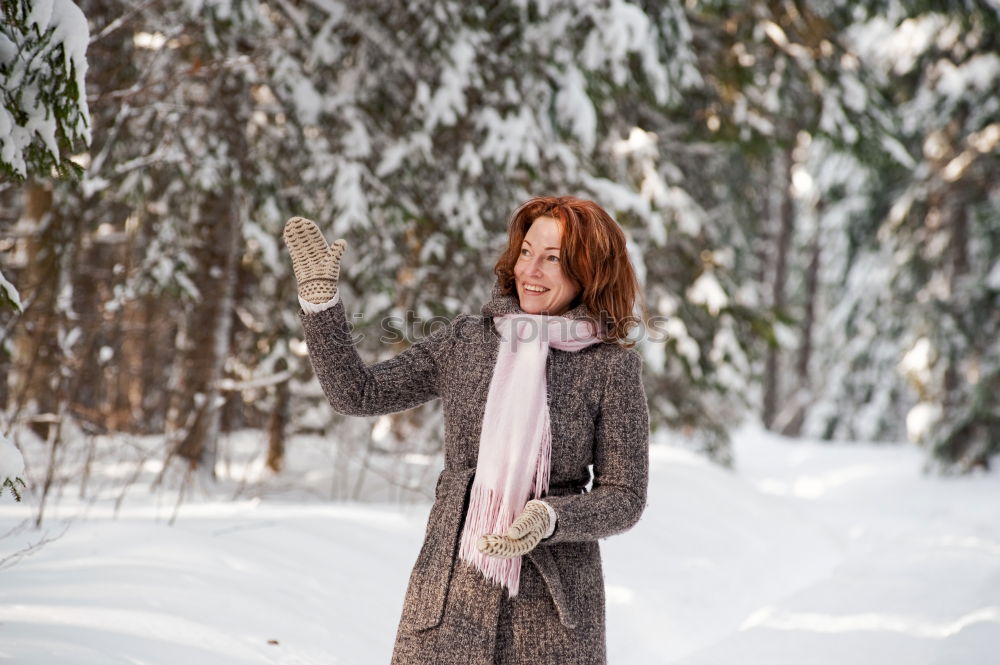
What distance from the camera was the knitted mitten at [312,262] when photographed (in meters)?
2.04

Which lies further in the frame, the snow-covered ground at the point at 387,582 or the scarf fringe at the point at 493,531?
the snow-covered ground at the point at 387,582

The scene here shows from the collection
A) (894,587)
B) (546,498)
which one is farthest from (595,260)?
(894,587)

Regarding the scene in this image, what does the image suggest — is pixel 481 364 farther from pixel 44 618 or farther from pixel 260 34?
pixel 260 34

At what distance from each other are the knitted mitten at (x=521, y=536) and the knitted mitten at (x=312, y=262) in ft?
2.21

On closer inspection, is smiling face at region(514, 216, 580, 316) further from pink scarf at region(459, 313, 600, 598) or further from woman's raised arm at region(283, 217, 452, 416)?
woman's raised arm at region(283, 217, 452, 416)

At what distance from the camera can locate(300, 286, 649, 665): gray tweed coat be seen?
6.72 feet

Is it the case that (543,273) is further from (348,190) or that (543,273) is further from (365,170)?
(365,170)

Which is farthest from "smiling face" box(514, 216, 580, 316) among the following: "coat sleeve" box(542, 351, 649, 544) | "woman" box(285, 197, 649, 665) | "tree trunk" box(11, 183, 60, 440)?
"tree trunk" box(11, 183, 60, 440)

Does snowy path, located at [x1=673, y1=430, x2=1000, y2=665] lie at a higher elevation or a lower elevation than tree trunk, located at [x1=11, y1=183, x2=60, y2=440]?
lower

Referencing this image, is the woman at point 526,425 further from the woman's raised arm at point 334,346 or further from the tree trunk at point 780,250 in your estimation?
the tree trunk at point 780,250

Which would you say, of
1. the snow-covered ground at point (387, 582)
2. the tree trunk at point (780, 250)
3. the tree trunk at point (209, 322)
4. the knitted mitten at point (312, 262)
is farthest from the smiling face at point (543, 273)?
the tree trunk at point (780, 250)

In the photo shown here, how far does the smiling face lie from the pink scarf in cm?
9

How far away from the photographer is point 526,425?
2070 millimetres

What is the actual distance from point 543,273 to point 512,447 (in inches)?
18.1
